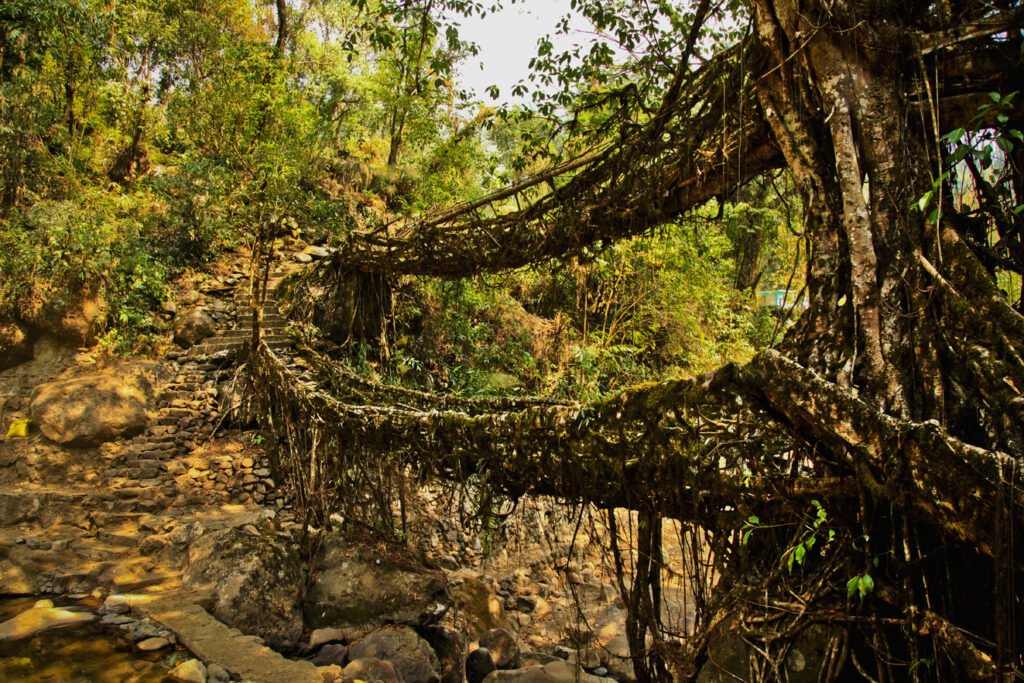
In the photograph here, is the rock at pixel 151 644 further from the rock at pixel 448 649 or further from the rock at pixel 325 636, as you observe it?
the rock at pixel 448 649

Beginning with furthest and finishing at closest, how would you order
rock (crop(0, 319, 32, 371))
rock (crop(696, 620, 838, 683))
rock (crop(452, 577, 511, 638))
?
rock (crop(0, 319, 32, 371)) < rock (crop(452, 577, 511, 638)) < rock (crop(696, 620, 838, 683))

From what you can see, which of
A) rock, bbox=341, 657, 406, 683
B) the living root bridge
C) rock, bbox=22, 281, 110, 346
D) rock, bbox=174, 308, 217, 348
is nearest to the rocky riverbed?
rock, bbox=341, 657, 406, 683

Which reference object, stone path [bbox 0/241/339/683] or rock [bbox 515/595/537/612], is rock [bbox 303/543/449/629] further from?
rock [bbox 515/595/537/612]

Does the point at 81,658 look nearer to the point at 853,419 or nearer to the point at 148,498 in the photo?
the point at 148,498

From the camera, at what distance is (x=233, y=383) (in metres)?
6.64

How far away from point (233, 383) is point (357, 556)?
3051 mm

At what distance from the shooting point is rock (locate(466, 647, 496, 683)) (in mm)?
3844

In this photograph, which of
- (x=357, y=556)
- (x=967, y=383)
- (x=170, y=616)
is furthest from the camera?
(x=357, y=556)

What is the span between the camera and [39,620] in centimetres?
340

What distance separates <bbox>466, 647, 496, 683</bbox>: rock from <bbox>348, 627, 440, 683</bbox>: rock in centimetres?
26

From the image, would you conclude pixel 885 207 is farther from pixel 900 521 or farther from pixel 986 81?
pixel 900 521

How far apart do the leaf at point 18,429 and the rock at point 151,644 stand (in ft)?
13.6

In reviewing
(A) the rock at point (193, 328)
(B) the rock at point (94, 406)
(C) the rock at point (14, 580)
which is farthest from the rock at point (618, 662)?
(A) the rock at point (193, 328)

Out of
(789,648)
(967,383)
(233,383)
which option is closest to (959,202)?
(967,383)
